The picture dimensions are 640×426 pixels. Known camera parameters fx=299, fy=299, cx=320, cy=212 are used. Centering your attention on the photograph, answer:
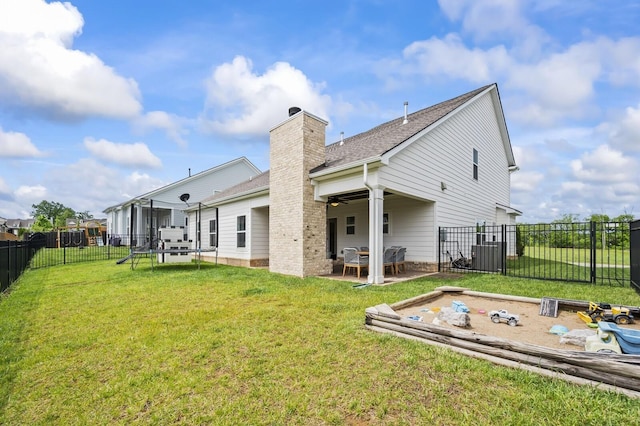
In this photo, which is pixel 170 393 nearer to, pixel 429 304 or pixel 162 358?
pixel 162 358

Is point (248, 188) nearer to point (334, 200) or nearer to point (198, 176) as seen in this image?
point (334, 200)

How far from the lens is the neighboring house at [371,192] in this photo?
8992mm

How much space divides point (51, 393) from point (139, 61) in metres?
10.6

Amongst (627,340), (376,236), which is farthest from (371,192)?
(627,340)

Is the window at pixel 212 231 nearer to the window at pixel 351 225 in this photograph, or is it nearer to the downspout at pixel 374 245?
the window at pixel 351 225

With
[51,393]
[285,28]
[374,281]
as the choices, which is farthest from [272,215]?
[51,393]

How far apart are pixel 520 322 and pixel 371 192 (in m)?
4.75

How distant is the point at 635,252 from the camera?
6777 mm

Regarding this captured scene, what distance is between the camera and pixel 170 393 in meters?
2.70

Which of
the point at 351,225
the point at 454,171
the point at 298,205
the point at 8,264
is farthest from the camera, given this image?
the point at 351,225

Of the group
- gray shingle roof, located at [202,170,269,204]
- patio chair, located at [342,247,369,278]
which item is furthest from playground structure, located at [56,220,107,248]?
patio chair, located at [342,247,369,278]

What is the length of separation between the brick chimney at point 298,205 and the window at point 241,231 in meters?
3.11

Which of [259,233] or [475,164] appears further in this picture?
[475,164]

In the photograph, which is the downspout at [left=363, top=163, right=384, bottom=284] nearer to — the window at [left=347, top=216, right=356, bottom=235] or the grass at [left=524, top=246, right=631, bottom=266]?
the grass at [left=524, top=246, right=631, bottom=266]
